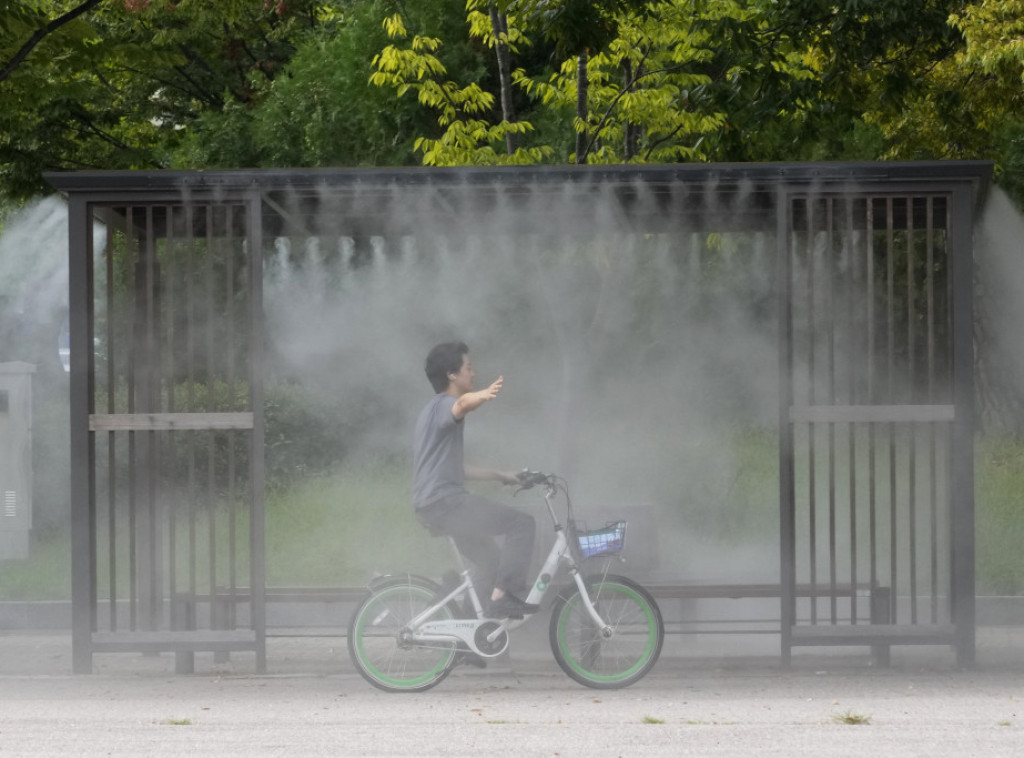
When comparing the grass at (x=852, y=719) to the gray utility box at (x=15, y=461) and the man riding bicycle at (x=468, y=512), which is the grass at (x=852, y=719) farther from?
the gray utility box at (x=15, y=461)

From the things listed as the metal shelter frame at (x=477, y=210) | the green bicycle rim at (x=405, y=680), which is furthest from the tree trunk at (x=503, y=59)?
the green bicycle rim at (x=405, y=680)

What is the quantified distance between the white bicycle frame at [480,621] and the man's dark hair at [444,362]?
748 millimetres

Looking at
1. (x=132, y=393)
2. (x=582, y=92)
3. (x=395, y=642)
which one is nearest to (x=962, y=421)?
(x=395, y=642)

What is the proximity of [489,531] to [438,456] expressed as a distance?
1.44 feet

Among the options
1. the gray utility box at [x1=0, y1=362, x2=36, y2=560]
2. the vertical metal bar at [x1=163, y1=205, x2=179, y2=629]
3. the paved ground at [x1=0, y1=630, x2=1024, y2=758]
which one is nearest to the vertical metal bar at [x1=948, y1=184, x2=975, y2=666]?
the paved ground at [x1=0, y1=630, x2=1024, y2=758]

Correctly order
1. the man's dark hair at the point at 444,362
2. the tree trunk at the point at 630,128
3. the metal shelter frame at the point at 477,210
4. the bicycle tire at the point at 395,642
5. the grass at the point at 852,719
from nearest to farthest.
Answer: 1. the grass at the point at 852,719
2. the bicycle tire at the point at 395,642
3. the man's dark hair at the point at 444,362
4. the metal shelter frame at the point at 477,210
5. the tree trunk at the point at 630,128

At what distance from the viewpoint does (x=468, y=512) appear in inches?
306

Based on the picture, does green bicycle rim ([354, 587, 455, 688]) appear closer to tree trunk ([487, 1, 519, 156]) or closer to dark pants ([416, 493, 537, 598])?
dark pants ([416, 493, 537, 598])

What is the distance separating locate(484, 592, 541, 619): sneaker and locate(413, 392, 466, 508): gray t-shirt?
0.56 meters

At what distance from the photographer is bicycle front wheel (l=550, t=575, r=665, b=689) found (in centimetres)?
791

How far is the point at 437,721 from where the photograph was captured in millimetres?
7145

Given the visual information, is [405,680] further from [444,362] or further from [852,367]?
[852,367]

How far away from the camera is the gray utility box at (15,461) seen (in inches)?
520

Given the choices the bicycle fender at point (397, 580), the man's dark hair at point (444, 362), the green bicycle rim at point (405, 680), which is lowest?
the green bicycle rim at point (405, 680)
